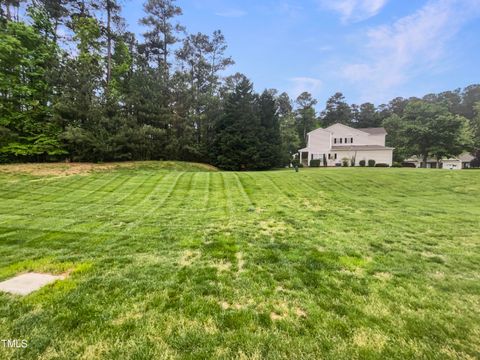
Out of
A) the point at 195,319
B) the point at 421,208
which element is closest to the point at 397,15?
the point at 421,208

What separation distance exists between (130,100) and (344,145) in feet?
91.3

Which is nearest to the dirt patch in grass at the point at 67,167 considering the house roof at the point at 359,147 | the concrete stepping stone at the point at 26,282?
the concrete stepping stone at the point at 26,282

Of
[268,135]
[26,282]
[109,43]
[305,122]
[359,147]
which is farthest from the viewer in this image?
[305,122]

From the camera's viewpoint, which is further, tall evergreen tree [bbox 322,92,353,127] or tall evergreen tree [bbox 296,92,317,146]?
tall evergreen tree [bbox 322,92,353,127]

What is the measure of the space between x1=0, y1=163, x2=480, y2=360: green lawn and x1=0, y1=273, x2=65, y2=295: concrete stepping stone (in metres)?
0.14

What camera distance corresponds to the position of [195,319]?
7.63 feet

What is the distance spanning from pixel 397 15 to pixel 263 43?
10.3m

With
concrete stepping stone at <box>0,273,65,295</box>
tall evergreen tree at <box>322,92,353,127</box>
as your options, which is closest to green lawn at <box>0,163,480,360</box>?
concrete stepping stone at <box>0,273,65,295</box>

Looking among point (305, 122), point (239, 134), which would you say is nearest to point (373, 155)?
point (239, 134)

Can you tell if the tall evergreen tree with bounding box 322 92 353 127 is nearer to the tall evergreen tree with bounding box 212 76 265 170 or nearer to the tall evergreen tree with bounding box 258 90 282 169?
the tall evergreen tree with bounding box 258 90 282 169

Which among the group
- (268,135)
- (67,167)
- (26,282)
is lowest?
(26,282)

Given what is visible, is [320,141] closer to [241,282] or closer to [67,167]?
[67,167]

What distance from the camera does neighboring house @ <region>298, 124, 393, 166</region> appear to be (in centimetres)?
2958

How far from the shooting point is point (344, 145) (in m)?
31.8
